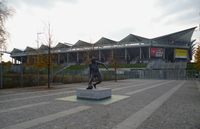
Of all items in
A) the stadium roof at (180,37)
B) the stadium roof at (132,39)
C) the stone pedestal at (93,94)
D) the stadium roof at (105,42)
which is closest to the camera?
the stone pedestal at (93,94)

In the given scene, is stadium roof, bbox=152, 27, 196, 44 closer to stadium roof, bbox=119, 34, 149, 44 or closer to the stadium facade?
the stadium facade

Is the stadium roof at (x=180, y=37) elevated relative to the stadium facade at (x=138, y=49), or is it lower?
elevated

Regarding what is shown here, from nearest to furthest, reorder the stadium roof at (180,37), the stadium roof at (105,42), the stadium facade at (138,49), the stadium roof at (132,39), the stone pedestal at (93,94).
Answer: the stone pedestal at (93,94), the stadium facade at (138,49), the stadium roof at (132,39), the stadium roof at (180,37), the stadium roof at (105,42)

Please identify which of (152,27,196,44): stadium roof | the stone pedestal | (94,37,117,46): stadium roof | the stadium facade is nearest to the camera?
the stone pedestal

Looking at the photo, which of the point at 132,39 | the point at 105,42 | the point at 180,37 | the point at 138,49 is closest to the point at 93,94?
the point at 138,49

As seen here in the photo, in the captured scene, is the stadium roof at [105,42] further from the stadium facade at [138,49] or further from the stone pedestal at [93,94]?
the stone pedestal at [93,94]

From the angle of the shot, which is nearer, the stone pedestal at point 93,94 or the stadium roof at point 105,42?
the stone pedestal at point 93,94

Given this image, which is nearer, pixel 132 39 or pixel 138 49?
pixel 138 49

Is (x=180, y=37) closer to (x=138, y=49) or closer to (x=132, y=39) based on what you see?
(x=138, y=49)

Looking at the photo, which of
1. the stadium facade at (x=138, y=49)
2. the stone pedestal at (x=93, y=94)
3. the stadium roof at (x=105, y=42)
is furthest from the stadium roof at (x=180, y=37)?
the stone pedestal at (x=93, y=94)

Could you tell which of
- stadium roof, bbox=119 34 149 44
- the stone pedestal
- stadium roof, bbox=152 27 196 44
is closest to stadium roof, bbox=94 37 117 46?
stadium roof, bbox=119 34 149 44

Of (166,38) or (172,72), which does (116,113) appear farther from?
(166,38)

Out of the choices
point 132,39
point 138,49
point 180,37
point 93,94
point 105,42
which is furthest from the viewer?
point 105,42

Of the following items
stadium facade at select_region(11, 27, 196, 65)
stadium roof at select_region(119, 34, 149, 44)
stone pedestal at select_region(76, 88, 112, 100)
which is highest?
→ stadium roof at select_region(119, 34, 149, 44)
